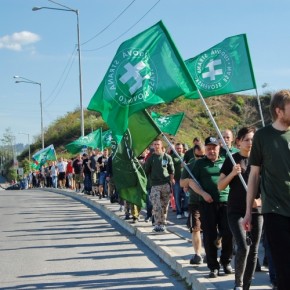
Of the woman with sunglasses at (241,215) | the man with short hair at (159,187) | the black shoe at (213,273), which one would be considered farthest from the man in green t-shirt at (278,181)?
the man with short hair at (159,187)

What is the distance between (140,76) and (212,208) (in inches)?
85.5

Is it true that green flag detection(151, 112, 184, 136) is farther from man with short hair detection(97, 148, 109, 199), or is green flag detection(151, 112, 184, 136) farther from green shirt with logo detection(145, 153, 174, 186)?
man with short hair detection(97, 148, 109, 199)

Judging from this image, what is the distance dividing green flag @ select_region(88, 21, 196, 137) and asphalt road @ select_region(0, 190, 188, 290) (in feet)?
6.75

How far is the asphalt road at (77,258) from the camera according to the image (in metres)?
7.89

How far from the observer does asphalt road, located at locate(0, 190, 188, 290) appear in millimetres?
7887

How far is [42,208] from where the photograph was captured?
20.7m

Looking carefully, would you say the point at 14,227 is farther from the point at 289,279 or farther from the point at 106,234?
the point at 289,279

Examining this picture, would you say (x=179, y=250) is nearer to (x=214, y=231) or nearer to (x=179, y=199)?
(x=214, y=231)

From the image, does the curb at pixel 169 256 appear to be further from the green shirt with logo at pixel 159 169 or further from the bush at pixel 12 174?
the bush at pixel 12 174

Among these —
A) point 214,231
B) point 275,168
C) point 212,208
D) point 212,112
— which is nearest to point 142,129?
point 212,208

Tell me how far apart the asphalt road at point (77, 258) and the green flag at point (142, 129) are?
187 cm

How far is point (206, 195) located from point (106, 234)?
598cm

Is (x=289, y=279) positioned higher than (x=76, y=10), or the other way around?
(x=76, y=10)

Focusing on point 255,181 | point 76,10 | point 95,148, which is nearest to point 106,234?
point 255,181
